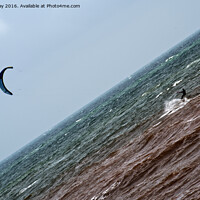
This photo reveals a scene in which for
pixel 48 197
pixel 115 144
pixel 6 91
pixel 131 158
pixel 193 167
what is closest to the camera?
pixel 193 167

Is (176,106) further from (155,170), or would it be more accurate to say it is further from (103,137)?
(155,170)

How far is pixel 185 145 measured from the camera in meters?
15.6

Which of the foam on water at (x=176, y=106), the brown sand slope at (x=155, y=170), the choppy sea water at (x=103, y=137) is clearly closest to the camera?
the brown sand slope at (x=155, y=170)

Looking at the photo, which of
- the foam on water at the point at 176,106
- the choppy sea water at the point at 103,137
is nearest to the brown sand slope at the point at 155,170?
the foam on water at the point at 176,106

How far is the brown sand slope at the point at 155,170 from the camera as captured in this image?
1246 cm

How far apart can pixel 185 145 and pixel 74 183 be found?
1093 cm

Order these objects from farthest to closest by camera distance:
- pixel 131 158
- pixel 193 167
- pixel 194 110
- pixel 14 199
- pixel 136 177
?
pixel 14 199
pixel 194 110
pixel 131 158
pixel 136 177
pixel 193 167

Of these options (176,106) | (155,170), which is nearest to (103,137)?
(176,106)

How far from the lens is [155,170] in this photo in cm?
1480

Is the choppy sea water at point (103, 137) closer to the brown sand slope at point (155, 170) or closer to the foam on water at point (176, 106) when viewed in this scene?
the foam on water at point (176, 106)

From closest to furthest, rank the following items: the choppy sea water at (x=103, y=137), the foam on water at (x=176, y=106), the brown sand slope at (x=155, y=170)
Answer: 1. the brown sand slope at (x=155, y=170)
2. the foam on water at (x=176, y=106)
3. the choppy sea water at (x=103, y=137)

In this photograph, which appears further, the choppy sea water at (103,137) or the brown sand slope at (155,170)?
the choppy sea water at (103,137)

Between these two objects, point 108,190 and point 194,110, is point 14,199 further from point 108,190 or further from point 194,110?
point 194,110

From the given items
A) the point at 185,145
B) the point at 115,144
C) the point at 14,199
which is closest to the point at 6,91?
the point at 185,145
